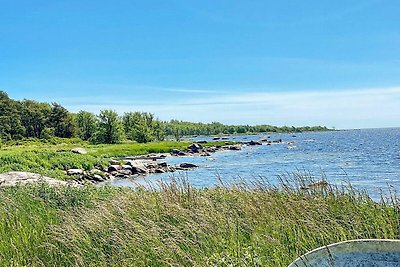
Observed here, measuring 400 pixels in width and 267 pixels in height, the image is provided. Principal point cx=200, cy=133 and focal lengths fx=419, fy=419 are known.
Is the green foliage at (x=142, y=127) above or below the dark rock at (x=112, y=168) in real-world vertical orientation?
above

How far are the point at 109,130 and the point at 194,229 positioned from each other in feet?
235

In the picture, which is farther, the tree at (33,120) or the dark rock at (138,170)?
the tree at (33,120)

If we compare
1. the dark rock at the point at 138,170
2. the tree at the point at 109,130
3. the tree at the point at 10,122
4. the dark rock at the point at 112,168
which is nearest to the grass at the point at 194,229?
the dark rock at the point at 138,170

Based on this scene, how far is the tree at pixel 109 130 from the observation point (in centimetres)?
7306

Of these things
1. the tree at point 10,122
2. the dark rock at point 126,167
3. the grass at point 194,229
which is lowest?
the dark rock at point 126,167

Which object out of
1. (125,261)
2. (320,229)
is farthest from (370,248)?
(125,261)

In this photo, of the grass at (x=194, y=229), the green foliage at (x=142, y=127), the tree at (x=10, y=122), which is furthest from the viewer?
the green foliage at (x=142, y=127)

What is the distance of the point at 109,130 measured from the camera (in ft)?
244

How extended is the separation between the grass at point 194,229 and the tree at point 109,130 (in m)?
67.6

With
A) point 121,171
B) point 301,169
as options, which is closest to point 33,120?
point 121,171

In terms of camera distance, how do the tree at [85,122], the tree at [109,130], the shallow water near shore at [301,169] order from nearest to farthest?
the shallow water near shore at [301,169], the tree at [109,130], the tree at [85,122]

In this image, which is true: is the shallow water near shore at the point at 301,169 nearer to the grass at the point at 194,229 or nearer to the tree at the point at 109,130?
the grass at the point at 194,229

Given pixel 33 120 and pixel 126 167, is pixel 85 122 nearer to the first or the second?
pixel 33 120

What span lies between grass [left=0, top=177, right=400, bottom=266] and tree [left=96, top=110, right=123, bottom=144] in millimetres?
67579
